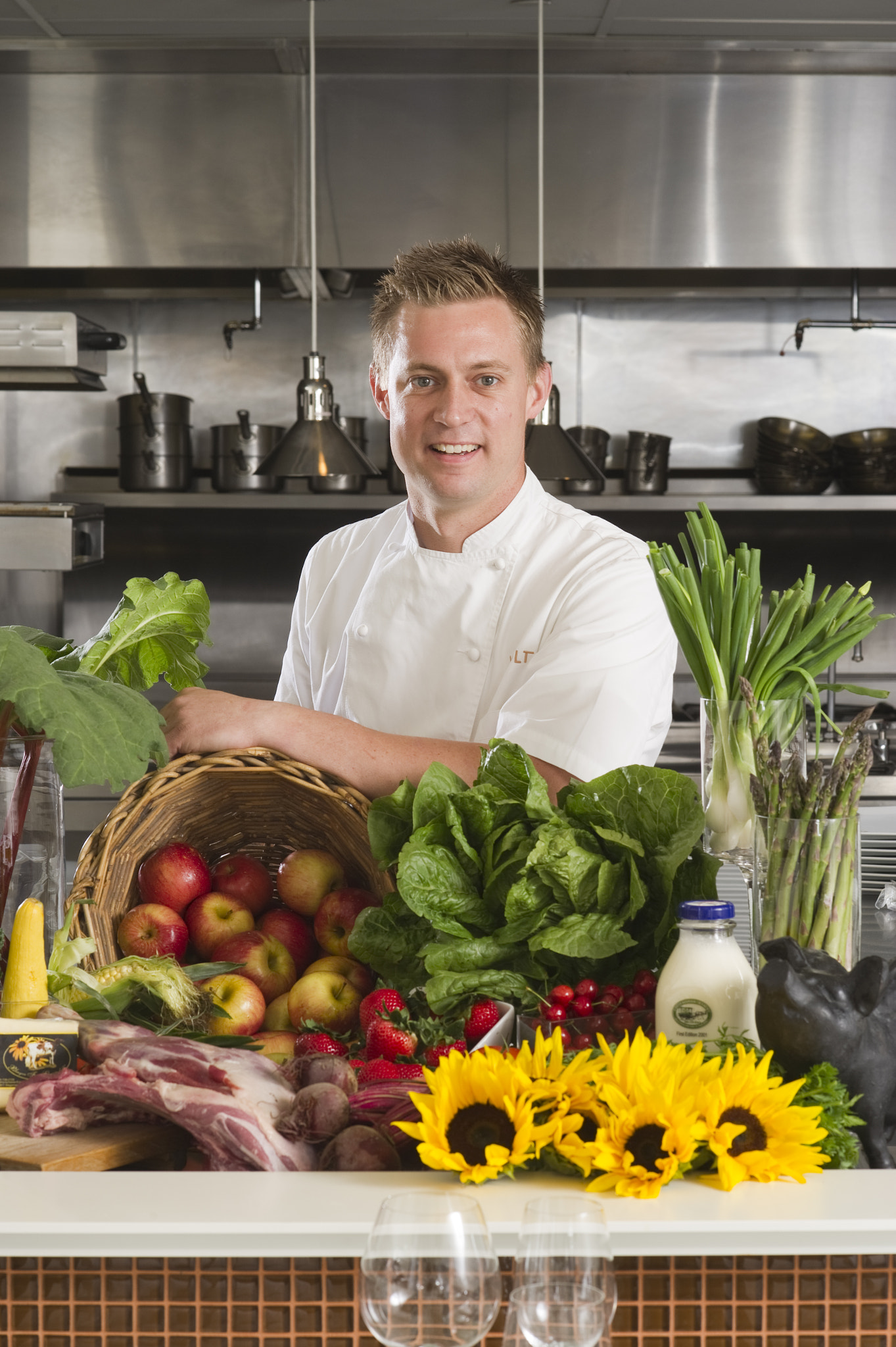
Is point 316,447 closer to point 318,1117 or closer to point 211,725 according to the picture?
point 211,725

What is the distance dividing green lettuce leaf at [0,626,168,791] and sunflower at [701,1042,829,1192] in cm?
57

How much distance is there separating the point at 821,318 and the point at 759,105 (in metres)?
0.67

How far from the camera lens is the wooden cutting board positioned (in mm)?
833

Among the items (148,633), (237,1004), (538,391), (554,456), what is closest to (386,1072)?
(237,1004)

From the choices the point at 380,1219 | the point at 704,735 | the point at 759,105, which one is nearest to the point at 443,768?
the point at 704,735

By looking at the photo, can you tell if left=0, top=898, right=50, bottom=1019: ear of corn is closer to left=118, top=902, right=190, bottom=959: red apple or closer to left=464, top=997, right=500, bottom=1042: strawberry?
left=118, top=902, right=190, bottom=959: red apple

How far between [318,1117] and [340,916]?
0.43m

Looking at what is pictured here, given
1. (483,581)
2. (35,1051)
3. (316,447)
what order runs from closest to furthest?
(35,1051)
(483,581)
(316,447)

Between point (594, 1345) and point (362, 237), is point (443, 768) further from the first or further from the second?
point (362, 237)

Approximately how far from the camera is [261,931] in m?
1.30

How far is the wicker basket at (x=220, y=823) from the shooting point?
1.22 metres

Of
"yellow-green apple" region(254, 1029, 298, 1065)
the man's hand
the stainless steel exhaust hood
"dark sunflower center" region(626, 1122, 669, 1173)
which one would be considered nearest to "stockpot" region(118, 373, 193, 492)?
the stainless steel exhaust hood

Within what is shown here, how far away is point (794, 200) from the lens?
3512 millimetres

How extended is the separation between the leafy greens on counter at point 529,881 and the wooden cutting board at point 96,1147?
0.82 ft
